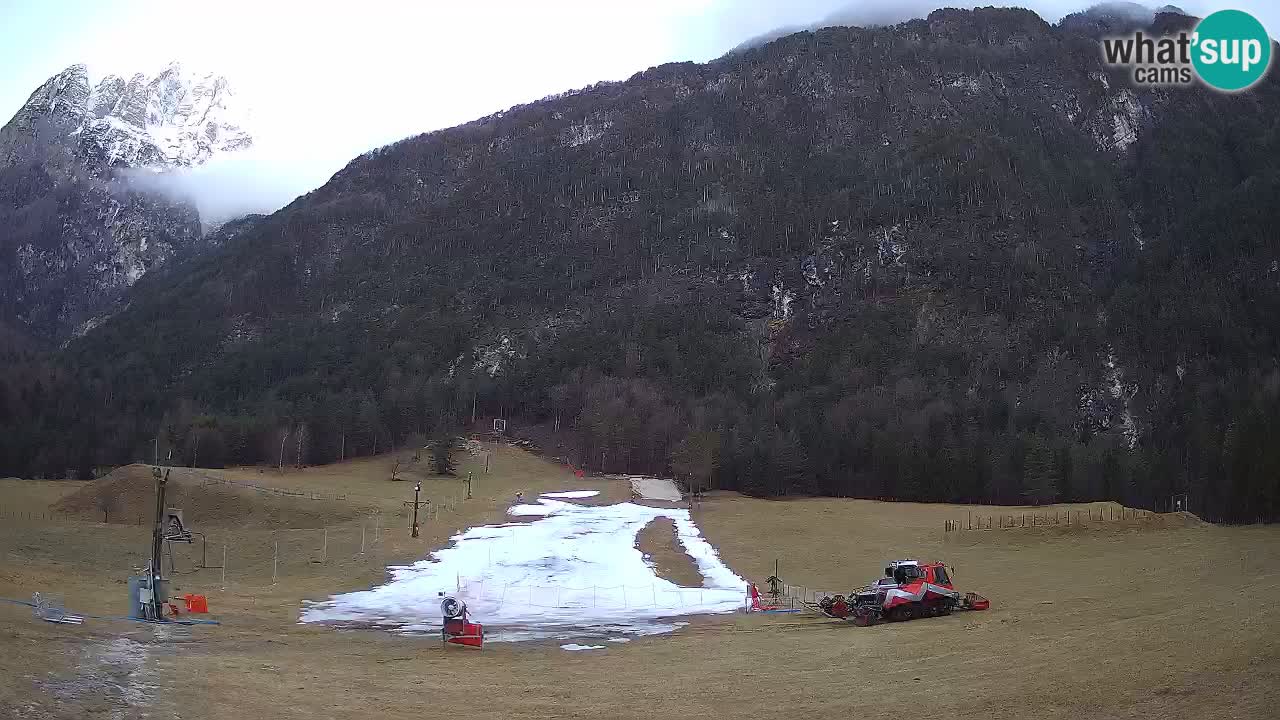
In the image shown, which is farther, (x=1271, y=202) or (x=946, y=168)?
(x=946, y=168)

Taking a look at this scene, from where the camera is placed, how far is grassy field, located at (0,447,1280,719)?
12.5 meters

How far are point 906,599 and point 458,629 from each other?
478 inches

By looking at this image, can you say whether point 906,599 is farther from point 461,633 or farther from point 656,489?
point 656,489

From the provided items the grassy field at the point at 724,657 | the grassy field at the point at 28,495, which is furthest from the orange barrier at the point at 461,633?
the grassy field at the point at 28,495

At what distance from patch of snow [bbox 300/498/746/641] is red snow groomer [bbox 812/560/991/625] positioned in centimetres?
531

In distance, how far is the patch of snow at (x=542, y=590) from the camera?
84.2ft

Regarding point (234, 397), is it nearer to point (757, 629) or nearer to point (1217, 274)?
point (757, 629)

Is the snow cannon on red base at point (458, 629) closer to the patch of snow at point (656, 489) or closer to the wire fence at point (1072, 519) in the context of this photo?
the wire fence at point (1072, 519)

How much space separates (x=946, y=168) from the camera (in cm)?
18388

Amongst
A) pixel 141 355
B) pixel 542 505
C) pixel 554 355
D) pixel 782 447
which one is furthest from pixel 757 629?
pixel 141 355

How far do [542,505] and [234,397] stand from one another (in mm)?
117474

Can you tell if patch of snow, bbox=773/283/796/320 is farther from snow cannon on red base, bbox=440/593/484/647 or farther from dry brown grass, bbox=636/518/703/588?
snow cannon on red base, bbox=440/593/484/647

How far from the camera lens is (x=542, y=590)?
32938mm

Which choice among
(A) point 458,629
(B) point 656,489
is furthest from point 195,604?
(B) point 656,489
